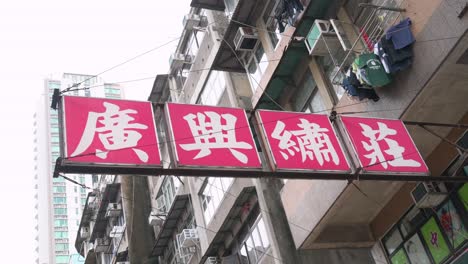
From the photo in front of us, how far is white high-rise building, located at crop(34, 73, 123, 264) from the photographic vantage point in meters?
88.0

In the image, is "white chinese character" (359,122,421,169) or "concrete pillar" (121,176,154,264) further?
"concrete pillar" (121,176,154,264)

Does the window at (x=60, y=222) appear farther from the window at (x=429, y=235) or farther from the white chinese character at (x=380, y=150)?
the white chinese character at (x=380, y=150)

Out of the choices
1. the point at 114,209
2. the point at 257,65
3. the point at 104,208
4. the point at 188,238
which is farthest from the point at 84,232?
the point at 257,65

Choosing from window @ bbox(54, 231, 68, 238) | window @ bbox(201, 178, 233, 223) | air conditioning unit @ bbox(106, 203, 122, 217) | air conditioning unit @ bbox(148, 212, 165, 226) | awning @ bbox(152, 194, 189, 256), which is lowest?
window @ bbox(201, 178, 233, 223)

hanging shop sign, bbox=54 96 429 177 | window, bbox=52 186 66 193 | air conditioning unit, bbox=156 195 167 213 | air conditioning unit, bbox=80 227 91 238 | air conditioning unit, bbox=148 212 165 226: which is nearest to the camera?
hanging shop sign, bbox=54 96 429 177

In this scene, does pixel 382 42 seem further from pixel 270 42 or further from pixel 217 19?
pixel 217 19

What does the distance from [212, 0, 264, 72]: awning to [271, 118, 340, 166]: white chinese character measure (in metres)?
7.82

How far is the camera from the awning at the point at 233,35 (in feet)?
50.1

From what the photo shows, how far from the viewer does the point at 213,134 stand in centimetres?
740

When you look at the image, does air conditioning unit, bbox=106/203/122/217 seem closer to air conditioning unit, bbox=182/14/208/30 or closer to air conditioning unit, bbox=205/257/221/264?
air conditioning unit, bbox=182/14/208/30

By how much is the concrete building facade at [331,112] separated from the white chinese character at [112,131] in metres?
0.54

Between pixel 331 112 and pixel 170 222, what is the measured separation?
51.5ft

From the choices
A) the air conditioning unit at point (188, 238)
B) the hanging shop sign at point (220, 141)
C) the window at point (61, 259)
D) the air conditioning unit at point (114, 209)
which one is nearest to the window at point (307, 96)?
the hanging shop sign at point (220, 141)

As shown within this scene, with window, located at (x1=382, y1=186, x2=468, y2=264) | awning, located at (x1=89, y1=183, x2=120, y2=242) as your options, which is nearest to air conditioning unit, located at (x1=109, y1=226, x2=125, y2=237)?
awning, located at (x1=89, y1=183, x2=120, y2=242)
